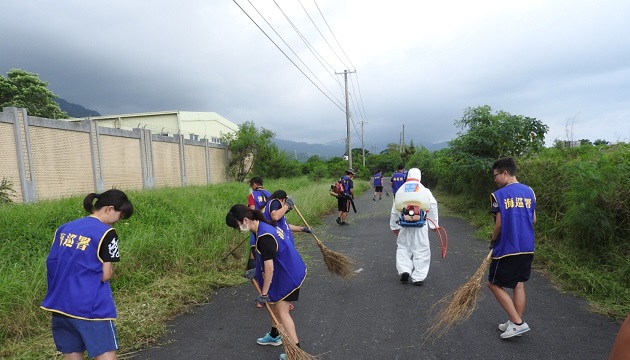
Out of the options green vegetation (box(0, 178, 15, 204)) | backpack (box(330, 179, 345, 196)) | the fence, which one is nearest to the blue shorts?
green vegetation (box(0, 178, 15, 204))

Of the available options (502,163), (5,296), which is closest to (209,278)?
(5,296)

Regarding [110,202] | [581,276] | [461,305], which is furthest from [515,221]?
[110,202]

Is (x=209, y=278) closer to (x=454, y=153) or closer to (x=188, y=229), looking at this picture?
(x=188, y=229)

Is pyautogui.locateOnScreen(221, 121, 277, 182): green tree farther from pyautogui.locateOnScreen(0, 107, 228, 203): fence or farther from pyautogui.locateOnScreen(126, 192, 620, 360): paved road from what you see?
pyautogui.locateOnScreen(126, 192, 620, 360): paved road

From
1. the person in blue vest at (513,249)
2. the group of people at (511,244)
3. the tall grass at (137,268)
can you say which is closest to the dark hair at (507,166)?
the group of people at (511,244)

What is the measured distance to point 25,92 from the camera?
23875mm

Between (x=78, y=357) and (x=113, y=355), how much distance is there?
217 mm

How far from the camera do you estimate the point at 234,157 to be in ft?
74.5

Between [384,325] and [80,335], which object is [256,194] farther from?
[80,335]

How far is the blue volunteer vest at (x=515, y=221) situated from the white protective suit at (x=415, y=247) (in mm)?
1647

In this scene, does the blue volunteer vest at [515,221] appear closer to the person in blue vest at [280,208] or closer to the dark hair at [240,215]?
the person in blue vest at [280,208]

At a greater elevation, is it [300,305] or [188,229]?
[188,229]

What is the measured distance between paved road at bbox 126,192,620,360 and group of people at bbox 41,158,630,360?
269mm

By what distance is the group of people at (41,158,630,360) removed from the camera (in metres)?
2.21
